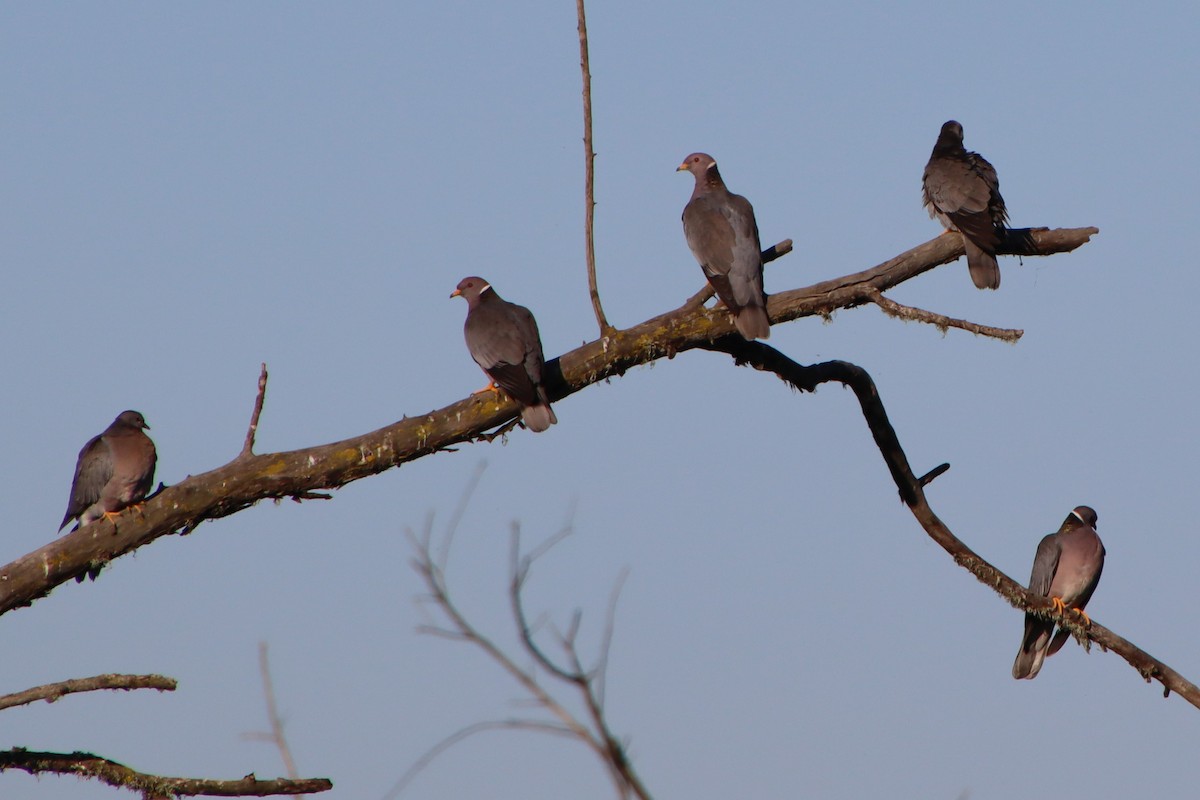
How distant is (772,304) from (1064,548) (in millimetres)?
4125

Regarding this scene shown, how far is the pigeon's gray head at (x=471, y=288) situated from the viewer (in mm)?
7520

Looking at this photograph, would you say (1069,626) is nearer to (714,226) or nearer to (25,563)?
(714,226)

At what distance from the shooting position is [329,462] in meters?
4.44

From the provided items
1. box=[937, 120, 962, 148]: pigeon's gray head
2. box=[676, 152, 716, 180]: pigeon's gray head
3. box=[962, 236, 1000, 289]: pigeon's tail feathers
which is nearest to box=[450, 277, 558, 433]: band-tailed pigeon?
box=[676, 152, 716, 180]: pigeon's gray head

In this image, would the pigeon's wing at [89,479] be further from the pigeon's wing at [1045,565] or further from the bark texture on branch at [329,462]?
the pigeon's wing at [1045,565]

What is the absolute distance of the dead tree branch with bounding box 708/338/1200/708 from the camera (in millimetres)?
5359

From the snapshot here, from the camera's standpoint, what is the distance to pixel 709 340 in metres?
5.20

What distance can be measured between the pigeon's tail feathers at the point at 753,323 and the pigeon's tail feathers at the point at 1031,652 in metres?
3.33

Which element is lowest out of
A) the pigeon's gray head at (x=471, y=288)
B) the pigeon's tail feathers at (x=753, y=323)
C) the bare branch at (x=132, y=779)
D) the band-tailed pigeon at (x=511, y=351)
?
the bare branch at (x=132, y=779)

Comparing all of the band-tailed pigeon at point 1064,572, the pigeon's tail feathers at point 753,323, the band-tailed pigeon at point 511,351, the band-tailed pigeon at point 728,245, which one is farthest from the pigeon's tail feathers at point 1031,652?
the band-tailed pigeon at point 511,351

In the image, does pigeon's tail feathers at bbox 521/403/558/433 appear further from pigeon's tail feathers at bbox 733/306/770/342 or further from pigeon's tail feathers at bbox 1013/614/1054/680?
pigeon's tail feathers at bbox 1013/614/1054/680

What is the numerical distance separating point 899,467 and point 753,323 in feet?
3.29

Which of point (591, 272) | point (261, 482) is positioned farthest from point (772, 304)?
point (261, 482)

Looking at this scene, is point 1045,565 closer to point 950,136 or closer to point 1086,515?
point 1086,515
